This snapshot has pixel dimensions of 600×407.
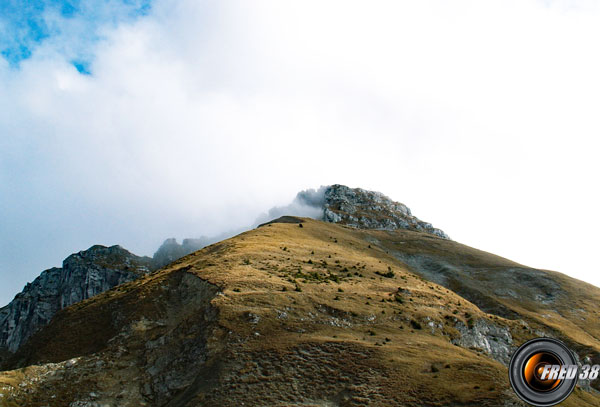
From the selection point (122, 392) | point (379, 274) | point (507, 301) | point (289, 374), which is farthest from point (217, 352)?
point (507, 301)

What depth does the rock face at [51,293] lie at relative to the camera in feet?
595

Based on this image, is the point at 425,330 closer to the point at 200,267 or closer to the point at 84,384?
the point at 200,267

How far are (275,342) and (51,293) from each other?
610ft

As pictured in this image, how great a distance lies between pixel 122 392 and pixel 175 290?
1712 cm

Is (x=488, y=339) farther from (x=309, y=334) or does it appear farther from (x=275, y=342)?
(x=275, y=342)

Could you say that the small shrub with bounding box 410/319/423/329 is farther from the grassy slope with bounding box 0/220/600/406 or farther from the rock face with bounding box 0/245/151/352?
the rock face with bounding box 0/245/151/352

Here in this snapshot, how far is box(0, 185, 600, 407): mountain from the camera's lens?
36500mm

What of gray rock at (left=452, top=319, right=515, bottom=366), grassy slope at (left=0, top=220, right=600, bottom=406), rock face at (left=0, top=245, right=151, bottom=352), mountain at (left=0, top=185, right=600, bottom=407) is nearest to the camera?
grassy slope at (left=0, top=220, right=600, bottom=406)

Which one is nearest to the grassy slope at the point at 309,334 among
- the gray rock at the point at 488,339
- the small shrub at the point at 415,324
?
the small shrub at the point at 415,324

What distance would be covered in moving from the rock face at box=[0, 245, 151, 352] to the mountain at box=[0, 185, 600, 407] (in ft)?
445

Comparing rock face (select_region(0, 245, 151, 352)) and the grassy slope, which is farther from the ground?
the grassy slope

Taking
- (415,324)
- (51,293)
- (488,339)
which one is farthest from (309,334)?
(51,293)

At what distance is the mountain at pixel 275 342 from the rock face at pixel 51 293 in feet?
445

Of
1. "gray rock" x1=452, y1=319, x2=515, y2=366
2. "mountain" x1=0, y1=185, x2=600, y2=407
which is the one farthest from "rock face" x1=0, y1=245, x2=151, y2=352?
"gray rock" x1=452, y1=319, x2=515, y2=366
